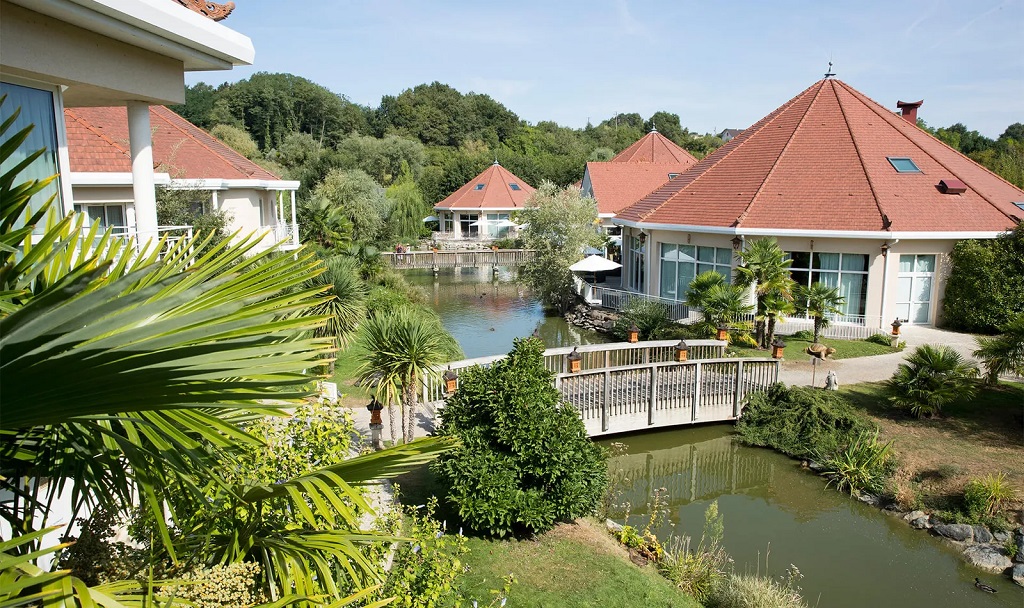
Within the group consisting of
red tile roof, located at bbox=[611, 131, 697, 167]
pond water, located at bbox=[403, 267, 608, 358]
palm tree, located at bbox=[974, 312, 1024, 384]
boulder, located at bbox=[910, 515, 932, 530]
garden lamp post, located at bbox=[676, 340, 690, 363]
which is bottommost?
boulder, located at bbox=[910, 515, 932, 530]

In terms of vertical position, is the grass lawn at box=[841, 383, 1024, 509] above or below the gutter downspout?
below

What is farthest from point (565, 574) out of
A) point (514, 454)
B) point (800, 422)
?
point (800, 422)

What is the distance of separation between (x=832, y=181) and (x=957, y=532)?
14.5 metres

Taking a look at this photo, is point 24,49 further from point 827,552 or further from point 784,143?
point 784,143

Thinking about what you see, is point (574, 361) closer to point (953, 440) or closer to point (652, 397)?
point (652, 397)

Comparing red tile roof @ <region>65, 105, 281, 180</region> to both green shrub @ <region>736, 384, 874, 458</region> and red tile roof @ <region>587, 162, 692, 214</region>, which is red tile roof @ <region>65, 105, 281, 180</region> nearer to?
green shrub @ <region>736, 384, 874, 458</region>

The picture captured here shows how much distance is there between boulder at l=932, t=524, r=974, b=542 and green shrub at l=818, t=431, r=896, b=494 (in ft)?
4.22

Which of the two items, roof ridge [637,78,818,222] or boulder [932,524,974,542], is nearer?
boulder [932,524,974,542]

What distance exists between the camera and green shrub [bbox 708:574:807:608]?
797cm

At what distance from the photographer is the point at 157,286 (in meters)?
1.71

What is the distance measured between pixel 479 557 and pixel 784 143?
822 inches

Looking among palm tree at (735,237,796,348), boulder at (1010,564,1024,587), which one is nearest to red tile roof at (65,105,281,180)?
palm tree at (735,237,796,348)

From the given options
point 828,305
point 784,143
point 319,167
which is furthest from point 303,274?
point 319,167

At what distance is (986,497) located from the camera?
35.1 feet
